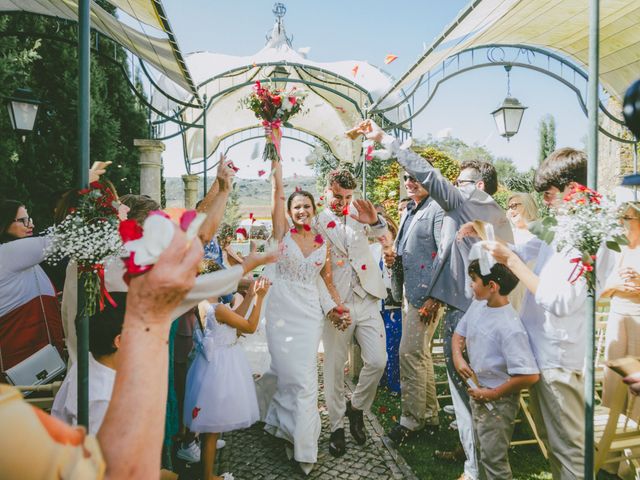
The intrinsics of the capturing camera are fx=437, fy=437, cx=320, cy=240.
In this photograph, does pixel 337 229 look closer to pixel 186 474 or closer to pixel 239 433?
pixel 239 433

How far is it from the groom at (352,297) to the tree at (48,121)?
780 cm

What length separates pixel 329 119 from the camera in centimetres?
1217

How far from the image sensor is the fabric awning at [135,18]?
4.34 metres

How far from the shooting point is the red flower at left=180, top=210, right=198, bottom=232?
3.39ft

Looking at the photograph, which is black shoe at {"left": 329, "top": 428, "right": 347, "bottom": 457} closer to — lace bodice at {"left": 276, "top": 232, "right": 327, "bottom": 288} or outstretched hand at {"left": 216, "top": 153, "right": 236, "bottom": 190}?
lace bodice at {"left": 276, "top": 232, "right": 327, "bottom": 288}

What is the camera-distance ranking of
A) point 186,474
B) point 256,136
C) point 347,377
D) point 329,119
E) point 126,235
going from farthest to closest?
1. point 256,136
2. point 329,119
3. point 347,377
4. point 186,474
5. point 126,235

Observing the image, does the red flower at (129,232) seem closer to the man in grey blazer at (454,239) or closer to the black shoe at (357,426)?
the man in grey blazer at (454,239)

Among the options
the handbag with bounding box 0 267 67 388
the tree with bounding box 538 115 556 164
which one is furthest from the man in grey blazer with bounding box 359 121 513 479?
the tree with bounding box 538 115 556 164

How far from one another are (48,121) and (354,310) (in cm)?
1230

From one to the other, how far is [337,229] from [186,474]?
2.53 m

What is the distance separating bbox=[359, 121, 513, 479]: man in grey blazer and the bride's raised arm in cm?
92

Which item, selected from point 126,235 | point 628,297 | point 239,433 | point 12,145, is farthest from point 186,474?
point 12,145

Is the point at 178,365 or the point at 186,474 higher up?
the point at 178,365

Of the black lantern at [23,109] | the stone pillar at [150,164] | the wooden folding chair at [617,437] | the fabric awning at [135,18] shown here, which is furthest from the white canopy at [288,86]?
the wooden folding chair at [617,437]
